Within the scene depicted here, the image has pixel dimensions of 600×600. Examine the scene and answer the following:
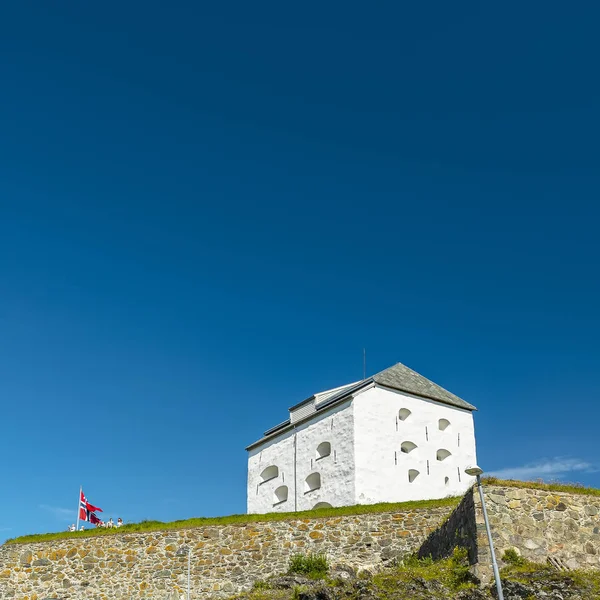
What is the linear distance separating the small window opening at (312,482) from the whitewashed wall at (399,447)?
11.7 feet

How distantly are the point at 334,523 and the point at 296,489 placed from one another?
12190mm

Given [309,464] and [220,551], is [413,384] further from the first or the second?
[220,551]

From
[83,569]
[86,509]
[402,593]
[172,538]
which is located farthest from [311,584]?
[86,509]

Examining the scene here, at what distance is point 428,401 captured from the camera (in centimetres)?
3972

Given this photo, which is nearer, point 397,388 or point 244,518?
point 244,518

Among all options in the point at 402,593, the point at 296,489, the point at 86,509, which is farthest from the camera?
the point at 296,489

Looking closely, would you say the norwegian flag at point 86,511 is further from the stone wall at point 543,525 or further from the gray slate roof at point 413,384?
the stone wall at point 543,525

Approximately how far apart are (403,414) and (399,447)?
7.96ft

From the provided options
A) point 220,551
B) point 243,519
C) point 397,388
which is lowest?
point 220,551

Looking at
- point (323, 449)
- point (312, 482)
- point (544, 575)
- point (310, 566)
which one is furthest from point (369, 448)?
point (544, 575)

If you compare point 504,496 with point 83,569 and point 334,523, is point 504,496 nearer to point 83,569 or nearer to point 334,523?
point 334,523

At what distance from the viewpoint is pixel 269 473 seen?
41.8m

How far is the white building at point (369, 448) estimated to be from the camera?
3603 cm

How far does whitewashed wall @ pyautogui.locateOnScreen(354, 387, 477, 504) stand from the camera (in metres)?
35.8
